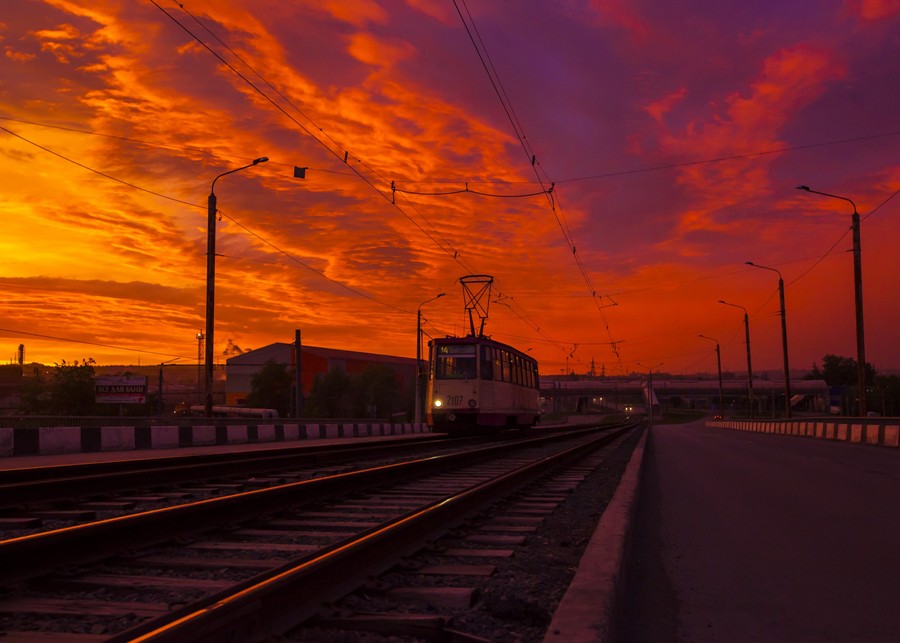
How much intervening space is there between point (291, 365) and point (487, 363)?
318ft

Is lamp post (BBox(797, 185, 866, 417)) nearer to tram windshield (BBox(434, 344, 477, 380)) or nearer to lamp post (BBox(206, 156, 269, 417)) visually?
tram windshield (BBox(434, 344, 477, 380))

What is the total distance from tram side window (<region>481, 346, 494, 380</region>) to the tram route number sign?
51.6 m

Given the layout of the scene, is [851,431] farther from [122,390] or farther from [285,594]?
[122,390]

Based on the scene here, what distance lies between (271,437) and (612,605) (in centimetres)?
2357

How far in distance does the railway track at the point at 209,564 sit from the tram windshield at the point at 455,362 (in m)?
17.7

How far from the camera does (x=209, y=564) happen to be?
4645mm

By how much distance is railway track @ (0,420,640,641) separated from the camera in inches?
123

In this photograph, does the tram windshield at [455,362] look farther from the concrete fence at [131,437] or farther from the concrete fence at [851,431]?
Answer: the concrete fence at [851,431]

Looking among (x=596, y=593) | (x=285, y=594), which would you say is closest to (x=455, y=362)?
(x=596, y=593)

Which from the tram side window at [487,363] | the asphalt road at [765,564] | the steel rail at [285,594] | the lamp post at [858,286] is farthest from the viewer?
the lamp post at [858,286]

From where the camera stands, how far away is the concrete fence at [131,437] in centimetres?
1579

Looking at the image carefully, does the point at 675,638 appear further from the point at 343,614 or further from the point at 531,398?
the point at 531,398

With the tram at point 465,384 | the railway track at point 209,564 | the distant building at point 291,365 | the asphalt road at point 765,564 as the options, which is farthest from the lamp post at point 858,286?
the distant building at point 291,365

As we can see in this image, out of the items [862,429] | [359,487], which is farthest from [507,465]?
[862,429]
